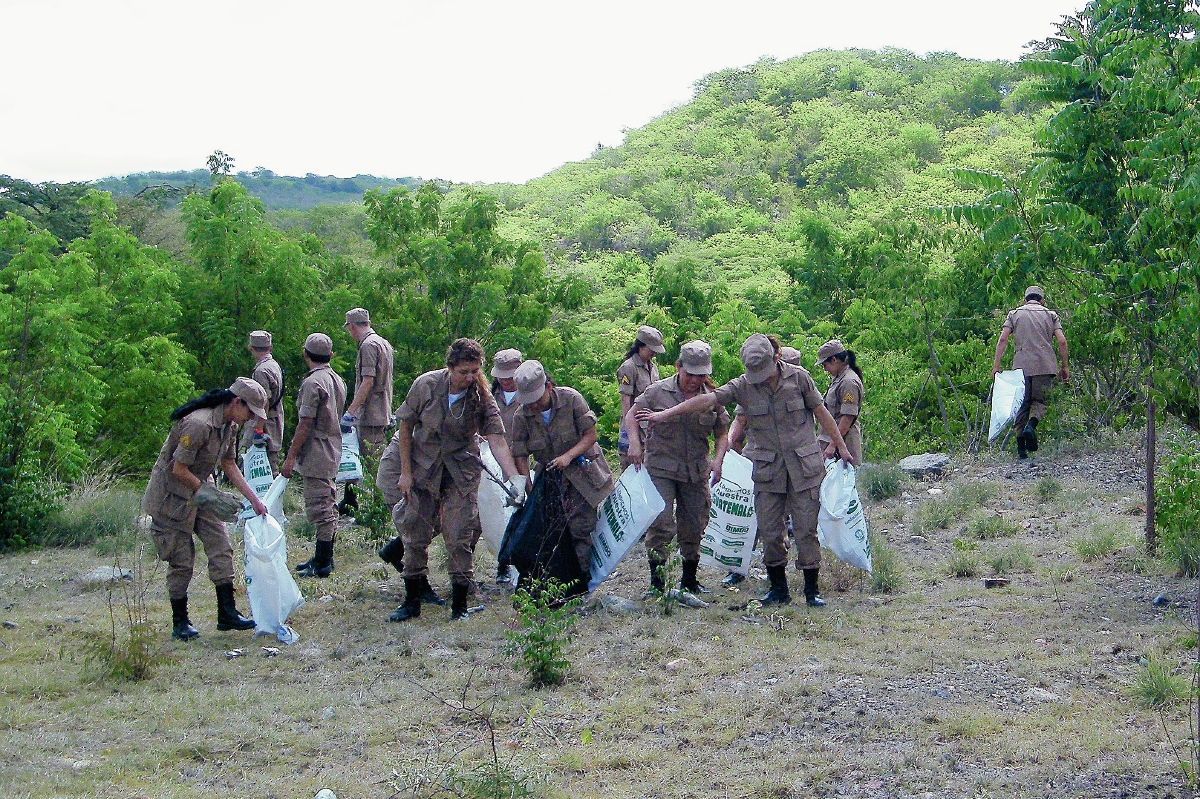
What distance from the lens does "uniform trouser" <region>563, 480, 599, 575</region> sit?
6566mm

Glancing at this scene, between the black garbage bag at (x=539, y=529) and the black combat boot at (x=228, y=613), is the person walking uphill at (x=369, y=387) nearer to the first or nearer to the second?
the black combat boot at (x=228, y=613)

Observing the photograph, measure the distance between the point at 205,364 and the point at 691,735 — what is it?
1350 centimetres

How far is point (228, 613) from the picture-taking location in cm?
644

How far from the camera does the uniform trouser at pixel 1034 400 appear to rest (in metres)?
10.4

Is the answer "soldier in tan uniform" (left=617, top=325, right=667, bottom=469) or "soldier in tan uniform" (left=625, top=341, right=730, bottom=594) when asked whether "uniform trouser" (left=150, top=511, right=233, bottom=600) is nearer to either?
"soldier in tan uniform" (left=625, top=341, right=730, bottom=594)

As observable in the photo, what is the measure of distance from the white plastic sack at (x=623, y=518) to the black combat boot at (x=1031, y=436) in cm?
581

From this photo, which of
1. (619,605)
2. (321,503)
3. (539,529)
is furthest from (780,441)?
(321,503)

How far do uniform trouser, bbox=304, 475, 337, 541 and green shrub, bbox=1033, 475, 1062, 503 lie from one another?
18.7 feet

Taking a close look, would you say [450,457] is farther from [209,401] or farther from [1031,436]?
[1031,436]

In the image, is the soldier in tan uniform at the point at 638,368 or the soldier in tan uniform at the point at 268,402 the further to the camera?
the soldier in tan uniform at the point at 268,402

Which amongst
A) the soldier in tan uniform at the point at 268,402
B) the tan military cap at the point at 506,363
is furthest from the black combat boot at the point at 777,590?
the soldier in tan uniform at the point at 268,402

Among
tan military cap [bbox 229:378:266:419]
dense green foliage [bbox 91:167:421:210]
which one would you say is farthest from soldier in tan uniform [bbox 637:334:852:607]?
dense green foliage [bbox 91:167:421:210]

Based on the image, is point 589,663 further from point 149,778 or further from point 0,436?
point 0,436

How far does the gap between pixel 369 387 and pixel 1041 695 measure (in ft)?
18.3
